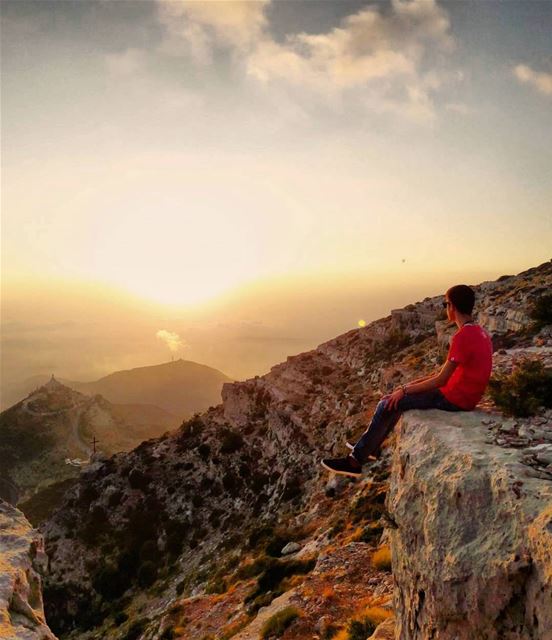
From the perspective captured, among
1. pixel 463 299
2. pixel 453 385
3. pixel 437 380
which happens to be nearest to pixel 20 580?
pixel 437 380

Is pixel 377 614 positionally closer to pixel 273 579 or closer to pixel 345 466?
pixel 345 466

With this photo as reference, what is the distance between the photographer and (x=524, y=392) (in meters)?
9.25

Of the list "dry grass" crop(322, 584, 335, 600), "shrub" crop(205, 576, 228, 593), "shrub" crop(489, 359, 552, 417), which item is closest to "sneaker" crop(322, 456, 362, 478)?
"shrub" crop(489, 359, 552, 417)

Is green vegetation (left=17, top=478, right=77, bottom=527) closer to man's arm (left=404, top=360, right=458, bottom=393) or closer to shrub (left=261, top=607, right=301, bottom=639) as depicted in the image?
shrub (left=261, top=607, right=301, bottom=639)

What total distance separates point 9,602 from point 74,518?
48596mm

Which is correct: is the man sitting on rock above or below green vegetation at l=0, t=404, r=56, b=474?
above

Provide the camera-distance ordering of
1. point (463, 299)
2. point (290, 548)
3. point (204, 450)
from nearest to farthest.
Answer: point (463, 299), point (290, 548), point (204, 450)

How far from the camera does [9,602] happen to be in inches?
428

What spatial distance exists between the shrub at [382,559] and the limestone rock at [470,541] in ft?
32.7

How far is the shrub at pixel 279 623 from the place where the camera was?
16.2 metres

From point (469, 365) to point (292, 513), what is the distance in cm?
3135

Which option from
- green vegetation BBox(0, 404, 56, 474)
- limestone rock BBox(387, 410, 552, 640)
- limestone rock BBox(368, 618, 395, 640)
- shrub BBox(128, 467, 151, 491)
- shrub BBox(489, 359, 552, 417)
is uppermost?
shrub BBox(489, 359, 552, 417)

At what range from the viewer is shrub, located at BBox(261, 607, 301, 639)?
1622 centimetres

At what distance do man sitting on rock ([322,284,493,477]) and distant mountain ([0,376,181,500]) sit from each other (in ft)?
379
